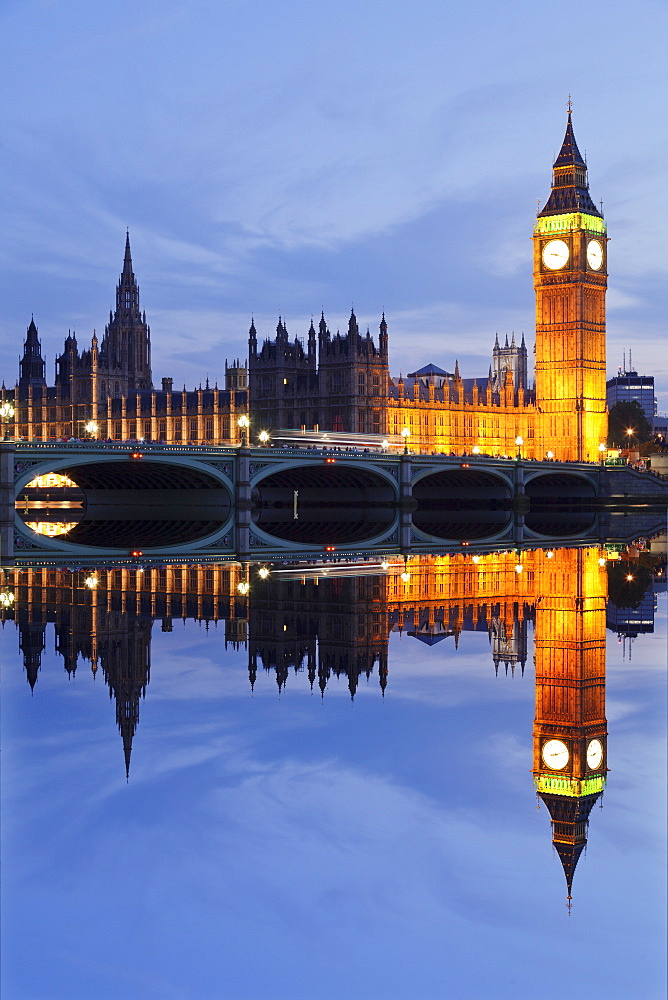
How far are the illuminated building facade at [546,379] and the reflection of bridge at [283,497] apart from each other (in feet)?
64.0

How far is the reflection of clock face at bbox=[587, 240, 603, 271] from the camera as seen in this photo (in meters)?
121

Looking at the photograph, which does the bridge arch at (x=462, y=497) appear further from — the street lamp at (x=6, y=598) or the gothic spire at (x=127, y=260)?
the gothic spire at (x=127, y=260)

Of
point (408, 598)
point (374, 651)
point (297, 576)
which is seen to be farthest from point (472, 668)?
point (297, 576)

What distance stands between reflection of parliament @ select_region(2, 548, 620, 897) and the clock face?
85.7 m

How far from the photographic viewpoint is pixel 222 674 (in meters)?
18.8

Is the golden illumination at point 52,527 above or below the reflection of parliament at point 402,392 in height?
below

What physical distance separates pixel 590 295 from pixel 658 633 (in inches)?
4005

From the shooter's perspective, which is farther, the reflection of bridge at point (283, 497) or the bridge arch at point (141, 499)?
the bridge arch at point (141, 499)

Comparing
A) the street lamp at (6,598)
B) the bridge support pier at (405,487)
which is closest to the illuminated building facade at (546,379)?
the bridge support pier at (405,487)

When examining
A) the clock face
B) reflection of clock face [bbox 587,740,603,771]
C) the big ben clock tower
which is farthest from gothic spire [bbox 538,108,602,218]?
reflection of clock face [bbox 587,740,603,771]

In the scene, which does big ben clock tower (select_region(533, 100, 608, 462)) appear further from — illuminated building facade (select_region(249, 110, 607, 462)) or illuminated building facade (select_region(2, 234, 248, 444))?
illuminated building facade (select_region(2, 234, 248, 444))

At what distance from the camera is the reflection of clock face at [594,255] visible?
12056 centimetres

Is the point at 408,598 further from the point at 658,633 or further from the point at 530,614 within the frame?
the point at 658,633

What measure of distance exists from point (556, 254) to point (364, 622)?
102 metres
